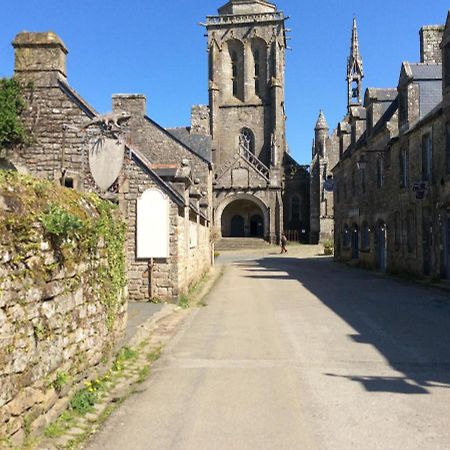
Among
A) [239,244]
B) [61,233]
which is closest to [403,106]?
[61,233]

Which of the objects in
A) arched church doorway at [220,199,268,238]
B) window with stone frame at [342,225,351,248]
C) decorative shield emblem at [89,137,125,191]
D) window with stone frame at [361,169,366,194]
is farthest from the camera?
arched church doorway at [220,199,268,238]

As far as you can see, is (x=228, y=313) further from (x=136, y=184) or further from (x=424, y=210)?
(x=424, y=210)

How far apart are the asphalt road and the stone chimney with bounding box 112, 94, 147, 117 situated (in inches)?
411

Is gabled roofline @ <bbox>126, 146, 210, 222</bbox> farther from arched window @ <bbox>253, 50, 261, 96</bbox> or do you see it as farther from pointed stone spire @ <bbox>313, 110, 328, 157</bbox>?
arched window @ <bbox>253, 50, 261, 96</bbox>

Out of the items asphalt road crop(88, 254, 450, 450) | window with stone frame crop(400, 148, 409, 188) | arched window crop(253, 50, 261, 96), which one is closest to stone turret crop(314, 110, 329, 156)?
arched window crop(253, 50, 261, 96)

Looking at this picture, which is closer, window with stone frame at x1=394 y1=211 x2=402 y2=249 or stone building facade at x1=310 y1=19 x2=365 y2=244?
window with stone frame at x1=394 y1=211 x2=402 y2=249

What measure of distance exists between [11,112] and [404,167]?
14860mm

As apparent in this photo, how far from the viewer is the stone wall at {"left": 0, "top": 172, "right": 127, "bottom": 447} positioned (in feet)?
12.6

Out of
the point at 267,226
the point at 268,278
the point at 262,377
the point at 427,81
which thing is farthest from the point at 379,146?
the point at 267,226

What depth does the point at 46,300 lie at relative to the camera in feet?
14.8

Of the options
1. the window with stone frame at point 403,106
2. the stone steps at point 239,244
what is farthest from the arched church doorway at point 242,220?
the window with stone frame at point 403,106

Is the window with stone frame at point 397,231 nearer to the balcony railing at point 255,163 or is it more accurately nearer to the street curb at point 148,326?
the street curb at point 148,326

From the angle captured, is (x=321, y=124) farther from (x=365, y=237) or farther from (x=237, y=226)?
(x=365, y=237)

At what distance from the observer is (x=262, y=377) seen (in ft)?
20.2
